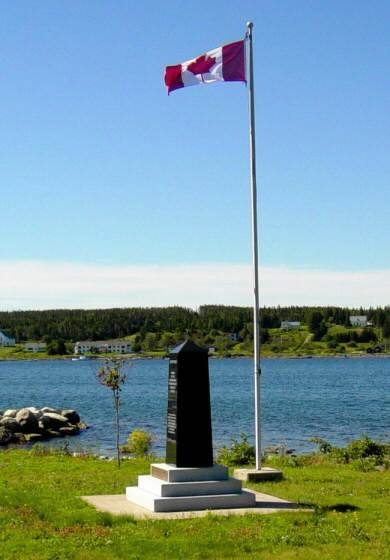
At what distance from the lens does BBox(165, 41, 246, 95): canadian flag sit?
19.6m

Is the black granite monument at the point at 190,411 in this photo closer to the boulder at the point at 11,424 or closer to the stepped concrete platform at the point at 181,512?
the stepped concrete platform at the point at 181,512

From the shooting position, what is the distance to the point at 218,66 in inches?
773

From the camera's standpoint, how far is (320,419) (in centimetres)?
4988

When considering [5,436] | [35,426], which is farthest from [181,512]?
[35,426]

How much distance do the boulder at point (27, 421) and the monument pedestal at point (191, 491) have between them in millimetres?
29259

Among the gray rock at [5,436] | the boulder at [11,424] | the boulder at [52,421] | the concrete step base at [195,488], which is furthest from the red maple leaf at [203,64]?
the boulder at [52,421]

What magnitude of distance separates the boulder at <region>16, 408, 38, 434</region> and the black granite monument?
29.2 metres

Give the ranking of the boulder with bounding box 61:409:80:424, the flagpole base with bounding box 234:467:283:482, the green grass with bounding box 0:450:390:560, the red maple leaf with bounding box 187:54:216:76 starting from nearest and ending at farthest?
the green grass with bounding box 0:450:390:560 → the flagpole base with bounding box 234:467:283:482 → the red maple leaf with bounding box 187:54:216:76 → the boulder with bounding box 61:409:80:424

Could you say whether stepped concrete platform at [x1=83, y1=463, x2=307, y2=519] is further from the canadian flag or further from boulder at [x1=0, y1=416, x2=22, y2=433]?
boulder at [x1=0, y1=416, x2=22, y2=433]

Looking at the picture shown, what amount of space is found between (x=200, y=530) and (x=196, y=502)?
2.02 meters

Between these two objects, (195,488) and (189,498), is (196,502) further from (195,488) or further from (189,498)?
(195,488)

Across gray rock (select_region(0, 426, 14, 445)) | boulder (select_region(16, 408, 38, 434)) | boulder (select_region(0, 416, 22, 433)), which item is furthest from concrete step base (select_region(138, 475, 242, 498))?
boulder (select_region(16, 408, 38, 434))

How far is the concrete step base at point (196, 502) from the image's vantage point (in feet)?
49.2

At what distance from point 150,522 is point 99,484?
5.41 metres
